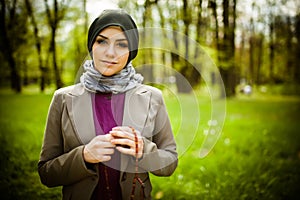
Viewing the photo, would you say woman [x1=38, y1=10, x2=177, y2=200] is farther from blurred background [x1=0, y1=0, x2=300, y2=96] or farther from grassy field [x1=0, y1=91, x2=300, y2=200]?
blurred background [x1=0, y1=0, x2=300, y2=96]

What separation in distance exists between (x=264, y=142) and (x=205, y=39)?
5.47ft

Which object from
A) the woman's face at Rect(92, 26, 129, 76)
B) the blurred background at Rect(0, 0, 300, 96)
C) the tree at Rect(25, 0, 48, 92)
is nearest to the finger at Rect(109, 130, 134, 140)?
the woman's face at Rect(92, 26, 129, 76)

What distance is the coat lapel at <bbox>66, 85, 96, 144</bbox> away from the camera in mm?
1497

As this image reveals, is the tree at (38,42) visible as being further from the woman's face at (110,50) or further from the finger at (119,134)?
the finger at (119,134)

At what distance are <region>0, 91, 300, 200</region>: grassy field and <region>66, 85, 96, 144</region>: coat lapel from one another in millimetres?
584

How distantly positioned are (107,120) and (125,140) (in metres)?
0.27

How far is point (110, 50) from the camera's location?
1466 mm

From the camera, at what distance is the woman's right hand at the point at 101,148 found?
4.33 feet

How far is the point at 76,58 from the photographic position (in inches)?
131

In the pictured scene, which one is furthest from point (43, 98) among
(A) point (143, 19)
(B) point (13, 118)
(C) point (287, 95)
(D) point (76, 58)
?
(C) point (287, 95)

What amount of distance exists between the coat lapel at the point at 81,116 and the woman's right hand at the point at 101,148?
0.14 meters

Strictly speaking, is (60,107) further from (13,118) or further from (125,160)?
(13,118)

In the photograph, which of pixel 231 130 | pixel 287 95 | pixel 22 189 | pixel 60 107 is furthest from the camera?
pixel 287 95

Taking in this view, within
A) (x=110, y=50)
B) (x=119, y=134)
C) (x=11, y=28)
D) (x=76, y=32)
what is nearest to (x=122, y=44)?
(x=110, y=50)
